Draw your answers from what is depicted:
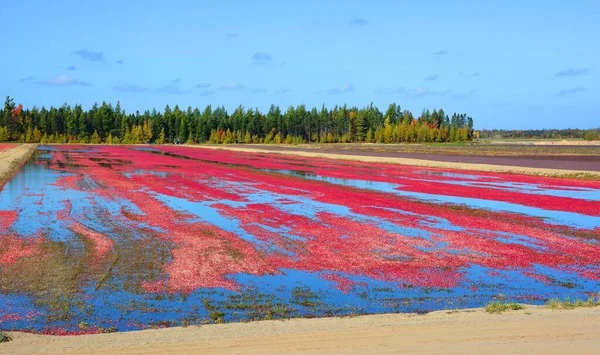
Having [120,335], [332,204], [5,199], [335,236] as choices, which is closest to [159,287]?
[120,335]

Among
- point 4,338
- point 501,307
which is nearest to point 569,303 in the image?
point 501,307

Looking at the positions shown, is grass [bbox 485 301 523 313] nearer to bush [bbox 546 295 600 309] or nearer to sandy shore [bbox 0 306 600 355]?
sandy shore [bbox 0 306 600 355]

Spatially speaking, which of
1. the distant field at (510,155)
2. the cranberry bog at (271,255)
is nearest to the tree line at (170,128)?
the distant field at (510,155)

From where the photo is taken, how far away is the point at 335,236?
16.7 m

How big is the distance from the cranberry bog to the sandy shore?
0.74 m

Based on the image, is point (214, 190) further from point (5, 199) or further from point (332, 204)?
point (5, 199)

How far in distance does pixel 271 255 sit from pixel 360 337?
6.39 metres

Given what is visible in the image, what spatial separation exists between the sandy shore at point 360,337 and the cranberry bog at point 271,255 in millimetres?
743

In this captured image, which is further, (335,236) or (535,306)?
(335,236)

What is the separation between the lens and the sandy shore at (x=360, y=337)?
7.39 m

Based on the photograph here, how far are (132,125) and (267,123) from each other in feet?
147

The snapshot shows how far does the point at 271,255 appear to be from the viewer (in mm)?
14086

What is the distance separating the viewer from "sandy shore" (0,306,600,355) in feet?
24.2

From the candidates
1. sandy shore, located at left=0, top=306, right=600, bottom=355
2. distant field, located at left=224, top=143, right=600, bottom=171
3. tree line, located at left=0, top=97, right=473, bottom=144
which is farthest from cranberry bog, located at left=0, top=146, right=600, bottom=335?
tree line, located at left=0, top=97, right=473, bottom=144
